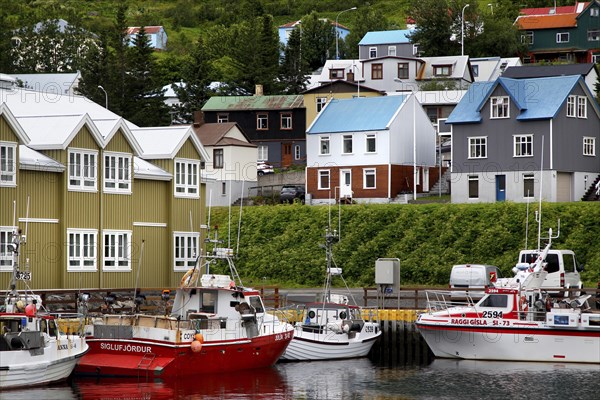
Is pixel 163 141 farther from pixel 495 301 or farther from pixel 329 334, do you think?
pixel 495 301

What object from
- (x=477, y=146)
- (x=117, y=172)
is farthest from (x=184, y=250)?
(x=477, y=146)

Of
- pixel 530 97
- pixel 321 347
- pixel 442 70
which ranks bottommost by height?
pixel 321 347

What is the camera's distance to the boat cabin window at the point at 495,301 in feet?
150

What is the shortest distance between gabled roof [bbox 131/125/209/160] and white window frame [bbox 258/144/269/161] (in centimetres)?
4133

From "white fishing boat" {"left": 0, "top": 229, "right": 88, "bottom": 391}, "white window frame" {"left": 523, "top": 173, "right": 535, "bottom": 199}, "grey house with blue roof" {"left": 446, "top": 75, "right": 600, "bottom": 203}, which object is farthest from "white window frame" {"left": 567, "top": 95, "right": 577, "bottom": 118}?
"white fishing boat" {"left": 0, "top": 229, "right": 88, "bottom": 391}

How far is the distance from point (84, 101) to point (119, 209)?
40.6 feet

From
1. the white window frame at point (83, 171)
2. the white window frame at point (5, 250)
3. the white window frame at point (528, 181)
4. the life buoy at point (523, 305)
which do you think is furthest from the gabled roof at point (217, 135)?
the life buoy at point (523, 305)

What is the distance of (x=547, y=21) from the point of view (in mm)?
128250

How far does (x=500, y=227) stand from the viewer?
6372cm

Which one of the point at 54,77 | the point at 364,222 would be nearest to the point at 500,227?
the point at 364,222

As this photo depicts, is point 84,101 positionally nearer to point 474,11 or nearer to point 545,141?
point 545,141

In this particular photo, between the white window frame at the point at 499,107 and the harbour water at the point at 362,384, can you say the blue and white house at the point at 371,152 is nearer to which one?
the white window frame at the point at 499,107

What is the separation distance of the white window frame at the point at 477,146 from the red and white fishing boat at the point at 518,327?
2712 cm

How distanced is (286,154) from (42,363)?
62.4m
